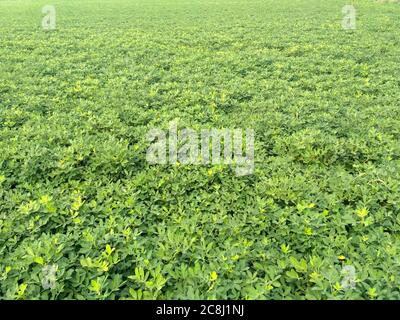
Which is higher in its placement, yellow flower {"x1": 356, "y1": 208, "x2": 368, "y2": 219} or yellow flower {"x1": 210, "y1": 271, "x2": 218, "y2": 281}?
yellow flower {"x1": 356, "y1": 208, "x2": 368, "y2": 219}

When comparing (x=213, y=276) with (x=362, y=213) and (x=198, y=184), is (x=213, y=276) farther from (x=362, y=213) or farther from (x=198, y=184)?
(x=362, y=213)

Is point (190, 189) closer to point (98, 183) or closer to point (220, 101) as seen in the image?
point (98, 183)

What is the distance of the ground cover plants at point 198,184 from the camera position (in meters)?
2.95

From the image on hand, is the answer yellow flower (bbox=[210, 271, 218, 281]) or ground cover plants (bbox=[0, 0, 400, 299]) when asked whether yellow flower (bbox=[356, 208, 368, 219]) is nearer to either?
ground cover plants (bbox=[0, 0, 400, 299])

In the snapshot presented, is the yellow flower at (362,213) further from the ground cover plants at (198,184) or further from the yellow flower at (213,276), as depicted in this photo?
the yellow flower at (213,276)

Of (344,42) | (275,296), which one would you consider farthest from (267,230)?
(344,42)

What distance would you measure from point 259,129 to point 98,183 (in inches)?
122

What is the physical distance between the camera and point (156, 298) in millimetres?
2779

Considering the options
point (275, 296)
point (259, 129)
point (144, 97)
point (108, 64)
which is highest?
point (108, 64)

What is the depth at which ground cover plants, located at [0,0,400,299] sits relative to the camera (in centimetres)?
295

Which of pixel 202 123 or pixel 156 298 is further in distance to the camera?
pixel 202 123

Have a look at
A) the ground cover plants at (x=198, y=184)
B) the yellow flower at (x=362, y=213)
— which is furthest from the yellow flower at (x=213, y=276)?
the yellow flower at (x=362, y=213)

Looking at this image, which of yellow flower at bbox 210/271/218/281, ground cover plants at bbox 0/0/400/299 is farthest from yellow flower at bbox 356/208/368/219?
yellow flower at bbox 210/271/218/281

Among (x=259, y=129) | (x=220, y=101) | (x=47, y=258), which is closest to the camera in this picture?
(x=47, y=258)
